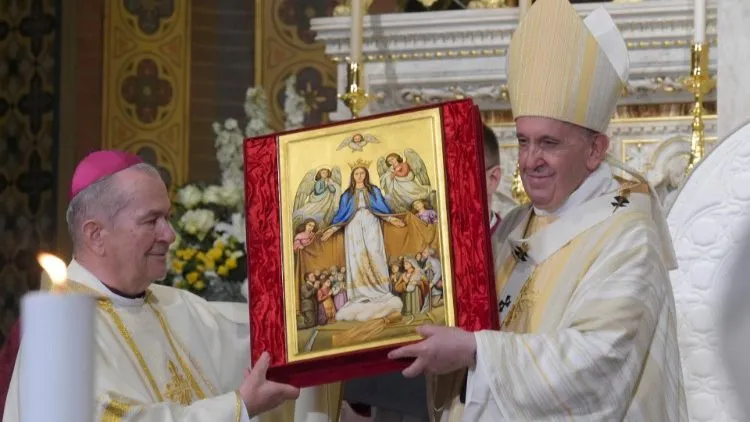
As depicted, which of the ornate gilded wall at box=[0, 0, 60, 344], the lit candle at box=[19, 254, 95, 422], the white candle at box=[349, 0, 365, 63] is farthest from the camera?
the ornate gilded wall at box=[0, 0, 60, 344]

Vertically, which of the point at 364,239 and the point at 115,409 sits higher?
the point at 364,239

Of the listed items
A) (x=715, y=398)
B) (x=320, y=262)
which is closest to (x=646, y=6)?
(x=715, y=398)

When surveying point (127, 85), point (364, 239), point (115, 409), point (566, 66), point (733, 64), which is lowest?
point (115, 409)

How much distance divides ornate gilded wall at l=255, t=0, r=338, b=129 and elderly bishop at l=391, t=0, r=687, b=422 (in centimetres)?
380

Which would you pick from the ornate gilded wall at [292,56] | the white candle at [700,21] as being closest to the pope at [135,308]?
the white candle at [700,21]

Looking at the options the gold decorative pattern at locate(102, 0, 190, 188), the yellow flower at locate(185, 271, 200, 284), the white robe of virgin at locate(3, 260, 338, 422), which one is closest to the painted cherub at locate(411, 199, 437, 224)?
the white robe of virgin at locate(3, 260, 338, 422)

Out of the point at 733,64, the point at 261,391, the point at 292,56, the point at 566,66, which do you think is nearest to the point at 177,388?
the point at 261,391

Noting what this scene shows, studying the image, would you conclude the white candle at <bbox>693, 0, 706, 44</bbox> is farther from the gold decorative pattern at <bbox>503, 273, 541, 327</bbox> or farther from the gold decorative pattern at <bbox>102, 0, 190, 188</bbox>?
the gold decorative pattern at <bbox>102, 0, 190, 188</bbox>

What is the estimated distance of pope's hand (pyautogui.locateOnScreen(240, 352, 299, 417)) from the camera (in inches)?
110

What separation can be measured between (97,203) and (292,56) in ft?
13.3

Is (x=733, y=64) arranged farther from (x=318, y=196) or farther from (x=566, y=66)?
(x=318, y=196)

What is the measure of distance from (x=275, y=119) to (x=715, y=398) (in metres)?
3.67

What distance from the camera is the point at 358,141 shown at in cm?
293

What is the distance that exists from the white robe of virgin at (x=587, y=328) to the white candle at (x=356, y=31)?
1.46 metres
